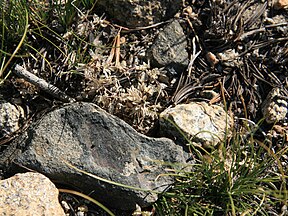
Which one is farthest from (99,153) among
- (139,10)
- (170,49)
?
(139,10)

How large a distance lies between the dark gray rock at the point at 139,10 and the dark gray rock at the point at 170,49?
0.42 ft

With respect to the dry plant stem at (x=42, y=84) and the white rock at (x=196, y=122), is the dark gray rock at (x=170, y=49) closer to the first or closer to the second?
the white rock at (x=196, y=122)

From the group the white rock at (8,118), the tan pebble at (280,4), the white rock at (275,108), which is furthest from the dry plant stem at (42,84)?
the tan pebble at (280,4)

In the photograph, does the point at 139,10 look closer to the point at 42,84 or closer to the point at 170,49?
the point at 170,49

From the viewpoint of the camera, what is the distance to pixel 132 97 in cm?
330

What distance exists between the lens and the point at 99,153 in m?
3.11

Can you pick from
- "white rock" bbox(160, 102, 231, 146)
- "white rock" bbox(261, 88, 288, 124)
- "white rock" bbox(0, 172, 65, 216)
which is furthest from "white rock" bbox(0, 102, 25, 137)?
"white rock" bbox(261, 88, 288, 124)

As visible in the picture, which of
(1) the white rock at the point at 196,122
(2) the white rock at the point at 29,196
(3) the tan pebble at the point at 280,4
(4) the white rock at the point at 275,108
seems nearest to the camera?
(2) the white rock at the point at 29,196

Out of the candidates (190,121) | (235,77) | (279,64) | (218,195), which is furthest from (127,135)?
(279,64)

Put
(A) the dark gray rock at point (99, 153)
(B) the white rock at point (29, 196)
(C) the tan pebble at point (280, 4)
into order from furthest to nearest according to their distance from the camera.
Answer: (C) the tan pebble at point (280, 4) → (A) the dark gray rock at point (99, 153) → (B) the white rock at point (29, 196)

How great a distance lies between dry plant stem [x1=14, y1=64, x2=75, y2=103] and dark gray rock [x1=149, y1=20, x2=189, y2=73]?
710mm

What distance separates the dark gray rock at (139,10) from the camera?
3580mm

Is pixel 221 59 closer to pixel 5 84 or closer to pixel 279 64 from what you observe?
pixel 279 64

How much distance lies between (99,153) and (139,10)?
1173 mm
